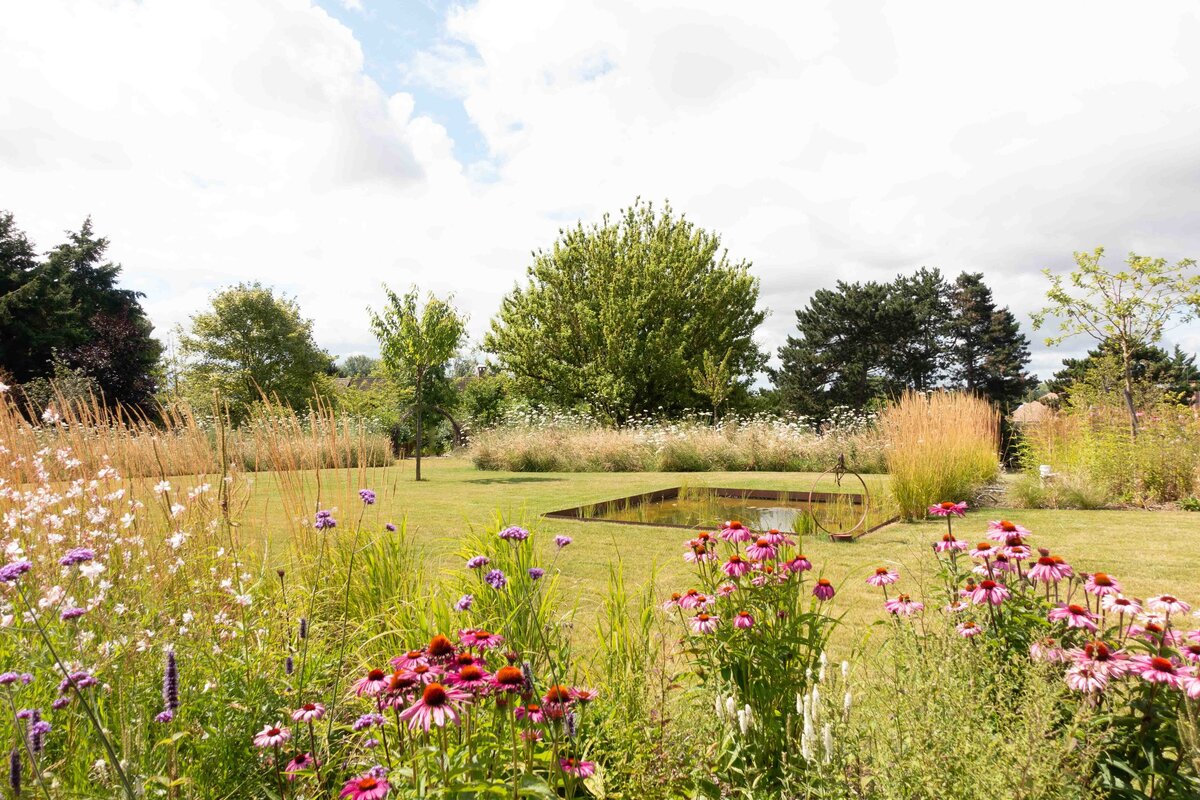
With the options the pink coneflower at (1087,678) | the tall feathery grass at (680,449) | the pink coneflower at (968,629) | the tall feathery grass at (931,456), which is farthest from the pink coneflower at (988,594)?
the tall feathery grass at (680,449)

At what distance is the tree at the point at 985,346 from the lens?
105 ft

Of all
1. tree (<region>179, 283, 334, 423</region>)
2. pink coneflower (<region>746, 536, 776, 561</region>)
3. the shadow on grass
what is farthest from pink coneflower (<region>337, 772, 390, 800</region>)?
tree (<region>179, 283, 334, 423</region>)

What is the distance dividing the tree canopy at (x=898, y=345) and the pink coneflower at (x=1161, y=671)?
30.9 meters

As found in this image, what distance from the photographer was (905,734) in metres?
1.45

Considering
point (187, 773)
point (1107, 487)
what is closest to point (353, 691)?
point (187, 773)

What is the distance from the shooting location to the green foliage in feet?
67.5

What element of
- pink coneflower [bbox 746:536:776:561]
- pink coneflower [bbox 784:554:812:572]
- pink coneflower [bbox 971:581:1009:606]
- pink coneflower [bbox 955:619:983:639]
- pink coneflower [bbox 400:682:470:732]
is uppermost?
pink coneflower [bbox 746:536:776:561]

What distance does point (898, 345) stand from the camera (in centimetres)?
3253

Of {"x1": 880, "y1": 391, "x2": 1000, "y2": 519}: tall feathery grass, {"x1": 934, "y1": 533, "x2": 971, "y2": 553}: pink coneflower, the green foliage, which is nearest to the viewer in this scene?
{"x1": 934, "y1": 533, "x2": 971, "y2": 553}: pink coneflower

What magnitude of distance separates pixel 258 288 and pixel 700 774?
29.9 metres

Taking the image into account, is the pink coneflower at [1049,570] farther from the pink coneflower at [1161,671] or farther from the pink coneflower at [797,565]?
the pink coneflower at [797,565]

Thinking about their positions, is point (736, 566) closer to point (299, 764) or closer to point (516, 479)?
point (299, 764)

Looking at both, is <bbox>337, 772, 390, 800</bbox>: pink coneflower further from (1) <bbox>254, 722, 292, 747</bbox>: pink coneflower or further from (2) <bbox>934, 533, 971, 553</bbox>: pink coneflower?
(2) <bbox>934, 533, 971, 553</bbox>: pink coneflower

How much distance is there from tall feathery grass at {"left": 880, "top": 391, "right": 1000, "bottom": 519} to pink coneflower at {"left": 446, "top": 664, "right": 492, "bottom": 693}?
6.66 m
